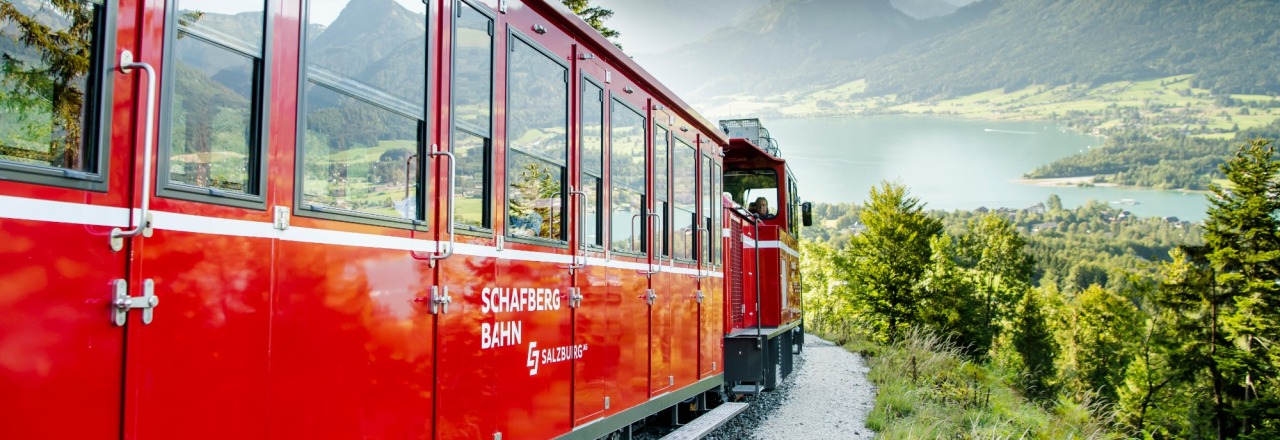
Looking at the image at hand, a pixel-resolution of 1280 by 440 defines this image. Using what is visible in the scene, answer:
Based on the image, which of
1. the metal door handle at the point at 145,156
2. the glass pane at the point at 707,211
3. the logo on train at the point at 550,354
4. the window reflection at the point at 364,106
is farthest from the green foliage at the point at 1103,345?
the metal door handle at the point at 145,156

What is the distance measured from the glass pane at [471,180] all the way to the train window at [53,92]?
1914mm

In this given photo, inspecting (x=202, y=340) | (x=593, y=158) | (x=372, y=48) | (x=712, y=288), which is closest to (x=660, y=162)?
(x=593, y=158)

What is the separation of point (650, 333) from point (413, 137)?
3.85 metres

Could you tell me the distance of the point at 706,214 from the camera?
992cm

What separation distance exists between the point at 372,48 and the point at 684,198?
17.2ft

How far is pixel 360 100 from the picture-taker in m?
3.97

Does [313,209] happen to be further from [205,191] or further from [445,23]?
[445,23]

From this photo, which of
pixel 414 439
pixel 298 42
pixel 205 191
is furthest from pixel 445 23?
pixel 414 439

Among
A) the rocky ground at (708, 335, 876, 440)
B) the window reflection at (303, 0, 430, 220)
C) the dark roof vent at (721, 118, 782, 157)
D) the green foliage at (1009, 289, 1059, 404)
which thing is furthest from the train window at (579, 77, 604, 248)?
the green foliage at (1009, 289, 1059, 404)

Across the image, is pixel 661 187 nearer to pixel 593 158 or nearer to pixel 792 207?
pixel 593 158

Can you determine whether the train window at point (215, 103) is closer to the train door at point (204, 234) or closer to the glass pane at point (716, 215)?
the train door at point (204, 234)

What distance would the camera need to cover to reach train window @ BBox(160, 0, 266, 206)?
3.02 metres

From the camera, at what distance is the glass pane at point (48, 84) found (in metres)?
2.55

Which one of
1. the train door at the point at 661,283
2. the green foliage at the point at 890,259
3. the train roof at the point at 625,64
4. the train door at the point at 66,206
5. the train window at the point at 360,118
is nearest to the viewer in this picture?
the train door at the point at 66,206
